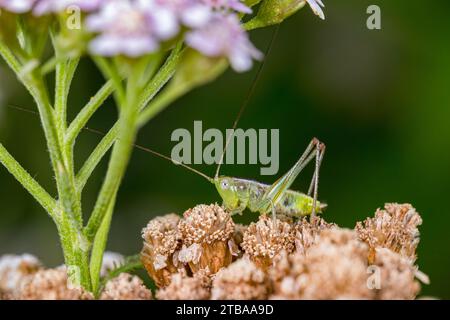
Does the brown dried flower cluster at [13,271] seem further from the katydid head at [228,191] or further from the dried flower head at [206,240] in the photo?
the katydid head at [228,191]

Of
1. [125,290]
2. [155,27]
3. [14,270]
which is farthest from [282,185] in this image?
A: [155,27]

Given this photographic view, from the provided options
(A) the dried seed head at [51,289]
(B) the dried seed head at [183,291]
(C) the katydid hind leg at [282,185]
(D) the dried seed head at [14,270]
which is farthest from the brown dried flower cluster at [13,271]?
(C) the katydid hind leg at [282,185]

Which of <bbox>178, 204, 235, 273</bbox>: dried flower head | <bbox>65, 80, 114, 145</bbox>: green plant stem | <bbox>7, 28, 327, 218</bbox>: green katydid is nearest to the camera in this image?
<bbox>65, 80, 114, 145</bbox>: green plant stem

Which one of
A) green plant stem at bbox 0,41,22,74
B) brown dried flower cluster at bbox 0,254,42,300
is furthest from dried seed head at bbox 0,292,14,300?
green plant stem at bbox 0,41,22,74

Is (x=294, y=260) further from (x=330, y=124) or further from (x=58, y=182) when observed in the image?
(x=330, y=124)

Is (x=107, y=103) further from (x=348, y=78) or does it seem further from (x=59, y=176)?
(x=59, y=176)

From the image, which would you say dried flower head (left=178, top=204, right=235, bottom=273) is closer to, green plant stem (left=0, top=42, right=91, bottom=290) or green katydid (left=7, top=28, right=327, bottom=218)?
green plant stem (left=0, top=42, right=91, bottom=290)
